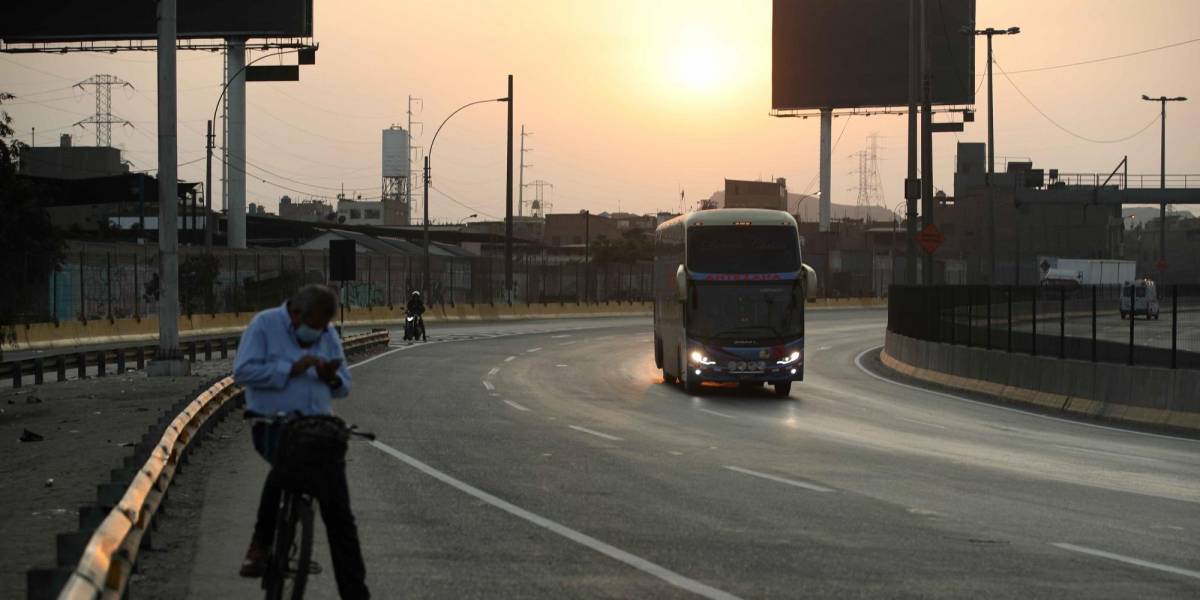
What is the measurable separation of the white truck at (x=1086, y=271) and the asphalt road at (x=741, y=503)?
6893 centimetres

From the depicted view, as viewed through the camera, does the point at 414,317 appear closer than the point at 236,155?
Yes

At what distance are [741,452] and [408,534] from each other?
7.71m

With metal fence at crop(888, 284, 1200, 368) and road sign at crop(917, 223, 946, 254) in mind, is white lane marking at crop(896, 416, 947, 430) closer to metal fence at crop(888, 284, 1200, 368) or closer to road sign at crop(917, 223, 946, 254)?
metal fence at crop(888, 284, 1200, 368)

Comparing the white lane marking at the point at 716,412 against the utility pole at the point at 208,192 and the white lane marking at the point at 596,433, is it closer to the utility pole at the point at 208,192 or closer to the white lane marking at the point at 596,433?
the white lane marking at the point at 596,433

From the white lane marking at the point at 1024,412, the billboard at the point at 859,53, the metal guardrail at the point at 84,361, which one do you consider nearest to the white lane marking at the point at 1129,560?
the white lane marking at the point at 1024,412

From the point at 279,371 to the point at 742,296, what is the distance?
2149 centimetres

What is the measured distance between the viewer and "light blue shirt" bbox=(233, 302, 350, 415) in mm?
8000

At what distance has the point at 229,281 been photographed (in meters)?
67.6

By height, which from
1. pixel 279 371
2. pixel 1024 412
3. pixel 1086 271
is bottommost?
pixel 1024 412

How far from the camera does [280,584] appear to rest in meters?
7.82

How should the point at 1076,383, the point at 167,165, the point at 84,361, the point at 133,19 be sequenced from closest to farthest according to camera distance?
the point at 1076,383
the point at 167,165
the point at 84,361
the point at 133,19

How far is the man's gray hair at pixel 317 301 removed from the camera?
7.89 meters

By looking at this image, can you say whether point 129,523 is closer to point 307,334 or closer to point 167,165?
point 307,334

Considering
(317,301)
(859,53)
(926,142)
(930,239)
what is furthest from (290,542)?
(859,53)
